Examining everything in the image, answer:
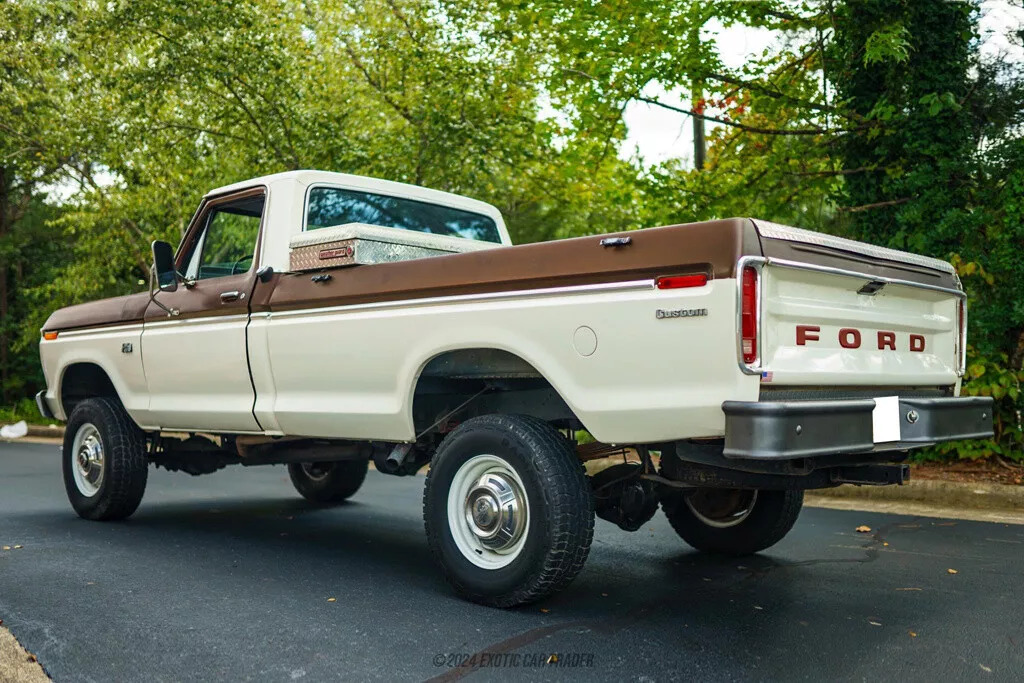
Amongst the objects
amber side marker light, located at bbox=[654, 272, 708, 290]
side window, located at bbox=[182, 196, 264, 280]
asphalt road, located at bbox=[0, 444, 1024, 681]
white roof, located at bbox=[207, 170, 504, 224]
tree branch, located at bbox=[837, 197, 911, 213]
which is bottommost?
asphalt road, located at bbox=[0, 444, 1024, 681]

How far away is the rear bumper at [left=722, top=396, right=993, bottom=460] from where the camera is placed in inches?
141

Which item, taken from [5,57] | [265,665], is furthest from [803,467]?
[5,57]

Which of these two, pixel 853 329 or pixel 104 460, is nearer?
pixel 853 329

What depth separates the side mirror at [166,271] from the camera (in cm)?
622

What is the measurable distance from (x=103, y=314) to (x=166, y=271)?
2.92 ft

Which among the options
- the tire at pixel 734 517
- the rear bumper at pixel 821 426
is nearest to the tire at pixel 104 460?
the tire at pixel 734 517

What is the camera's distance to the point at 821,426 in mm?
3762

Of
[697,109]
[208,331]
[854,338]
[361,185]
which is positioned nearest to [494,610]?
[854,338]

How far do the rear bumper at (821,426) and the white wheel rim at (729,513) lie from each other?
1.32 meters

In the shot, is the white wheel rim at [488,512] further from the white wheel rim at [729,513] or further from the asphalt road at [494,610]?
the white wheel rim at [729,513]

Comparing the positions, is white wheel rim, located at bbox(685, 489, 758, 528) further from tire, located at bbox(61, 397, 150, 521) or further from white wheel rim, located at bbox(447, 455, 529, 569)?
tire, located at bbox(61, 397, 150, 521)

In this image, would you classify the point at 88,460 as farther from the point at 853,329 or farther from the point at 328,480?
the point at 853,329

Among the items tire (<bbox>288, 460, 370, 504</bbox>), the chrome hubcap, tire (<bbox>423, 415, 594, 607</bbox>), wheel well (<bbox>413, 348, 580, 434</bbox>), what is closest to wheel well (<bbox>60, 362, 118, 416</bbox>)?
tire (<bbox>288, 460, 370, 504</bbox>)

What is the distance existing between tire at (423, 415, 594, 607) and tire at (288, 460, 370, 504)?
3.39 meters
